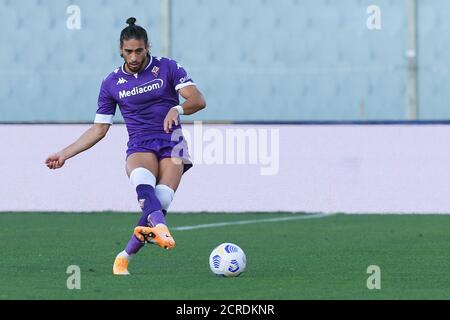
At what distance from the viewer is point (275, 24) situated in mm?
18000

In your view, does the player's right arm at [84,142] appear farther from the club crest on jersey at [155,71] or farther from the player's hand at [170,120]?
the player's hand at [170,120]

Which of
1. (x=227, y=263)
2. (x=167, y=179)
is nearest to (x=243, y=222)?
(x=167, y=179)

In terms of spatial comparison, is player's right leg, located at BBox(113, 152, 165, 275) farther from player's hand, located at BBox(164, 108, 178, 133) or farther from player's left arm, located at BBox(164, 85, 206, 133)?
player's hand, located at BBox(164, 108, 178, 133)

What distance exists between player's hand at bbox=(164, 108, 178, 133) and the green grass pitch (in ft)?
3.36

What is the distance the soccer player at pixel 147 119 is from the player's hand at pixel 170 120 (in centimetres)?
30

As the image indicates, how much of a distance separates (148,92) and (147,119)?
20 cm

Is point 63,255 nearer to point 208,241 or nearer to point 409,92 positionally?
point 208,241

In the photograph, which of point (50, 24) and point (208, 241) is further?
point (50, 24)

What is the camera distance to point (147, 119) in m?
10.3

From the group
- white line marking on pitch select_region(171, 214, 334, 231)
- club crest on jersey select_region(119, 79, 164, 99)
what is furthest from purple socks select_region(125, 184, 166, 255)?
white line marking on pitch select_region(171, 214, 334, 231)

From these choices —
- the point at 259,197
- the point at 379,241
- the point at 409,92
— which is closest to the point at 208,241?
the point at 379,241

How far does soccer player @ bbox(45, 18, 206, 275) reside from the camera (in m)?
10.0

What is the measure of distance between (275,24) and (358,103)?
147cm
